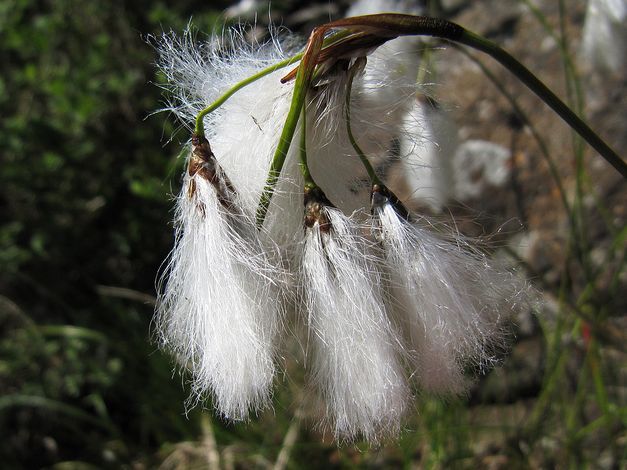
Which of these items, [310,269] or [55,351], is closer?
[310,269]

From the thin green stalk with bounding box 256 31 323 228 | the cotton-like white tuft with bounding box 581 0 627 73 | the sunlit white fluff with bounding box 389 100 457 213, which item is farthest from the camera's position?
the cotton-like white tuft with bounding box 581 0 627 73

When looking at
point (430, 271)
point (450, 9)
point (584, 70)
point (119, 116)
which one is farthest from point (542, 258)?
point (119, 116)

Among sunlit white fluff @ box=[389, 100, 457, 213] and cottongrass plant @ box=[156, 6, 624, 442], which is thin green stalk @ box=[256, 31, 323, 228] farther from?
sunlit white fluff @ box=[389, 100, 457, 213]

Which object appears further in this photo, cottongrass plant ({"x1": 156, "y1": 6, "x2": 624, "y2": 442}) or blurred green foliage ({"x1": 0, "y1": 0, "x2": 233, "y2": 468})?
blurred green foliage ({"x1": 0, "y1": 0, "x2": 233, "y2": 468})

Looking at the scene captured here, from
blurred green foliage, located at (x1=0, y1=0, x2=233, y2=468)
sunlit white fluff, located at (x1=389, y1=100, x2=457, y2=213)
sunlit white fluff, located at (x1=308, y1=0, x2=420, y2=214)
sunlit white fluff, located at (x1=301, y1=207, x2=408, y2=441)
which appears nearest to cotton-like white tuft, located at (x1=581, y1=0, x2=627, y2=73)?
sunlit white fluff, located at (x1=389, y1=100, x2=457, y2=213)

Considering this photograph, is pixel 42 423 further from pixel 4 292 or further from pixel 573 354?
pixel 573 354

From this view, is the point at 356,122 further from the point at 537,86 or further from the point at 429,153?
the point at 429,153
